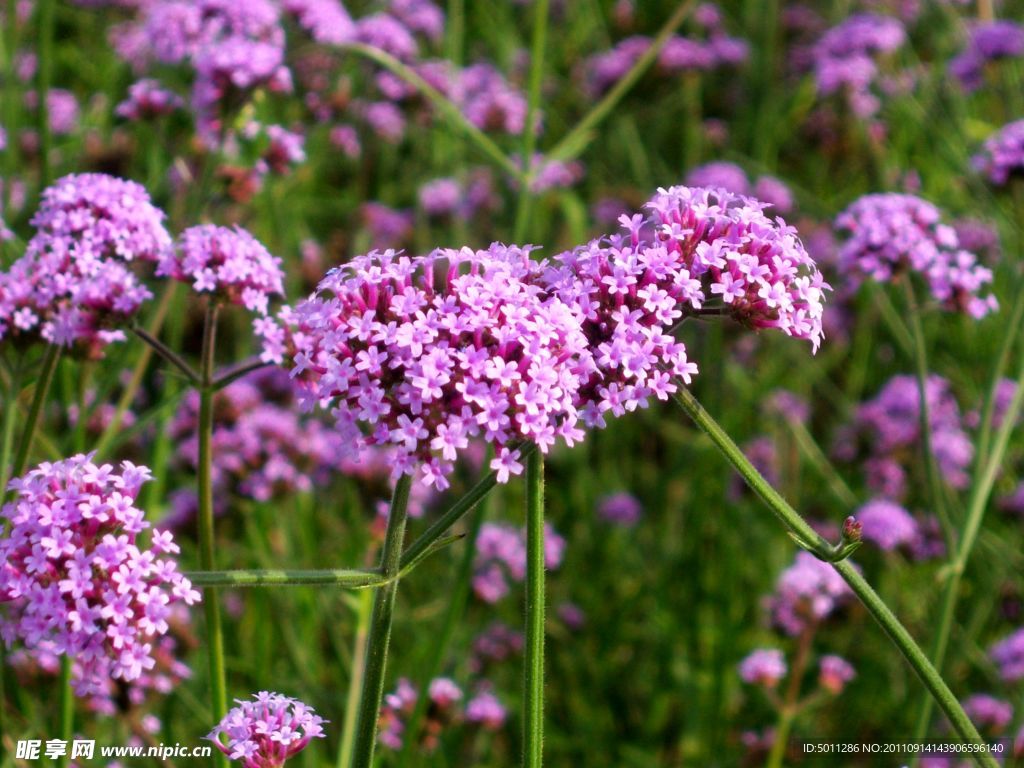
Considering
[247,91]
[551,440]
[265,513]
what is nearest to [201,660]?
[265,513]

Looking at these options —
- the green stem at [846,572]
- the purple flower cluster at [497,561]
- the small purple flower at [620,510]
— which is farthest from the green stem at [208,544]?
the small purple flower at [620,510]

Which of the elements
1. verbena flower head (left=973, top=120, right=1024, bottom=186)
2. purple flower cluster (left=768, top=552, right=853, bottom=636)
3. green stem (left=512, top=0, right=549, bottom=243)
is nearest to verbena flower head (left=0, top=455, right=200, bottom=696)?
green stem (left=512, top=0, right=549, bottom=243)

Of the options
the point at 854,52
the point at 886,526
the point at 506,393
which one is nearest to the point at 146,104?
the point at 506,393

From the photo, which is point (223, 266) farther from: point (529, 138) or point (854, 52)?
point (854, 52)

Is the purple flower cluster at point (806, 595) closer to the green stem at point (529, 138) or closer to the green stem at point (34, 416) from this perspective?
the green stem at point (529, 138)

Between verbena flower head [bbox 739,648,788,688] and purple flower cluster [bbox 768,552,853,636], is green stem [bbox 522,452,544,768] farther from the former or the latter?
purple flower cluster [bbox 768,552,853,636]

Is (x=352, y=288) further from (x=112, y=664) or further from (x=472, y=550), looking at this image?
(x=472, y=550)
